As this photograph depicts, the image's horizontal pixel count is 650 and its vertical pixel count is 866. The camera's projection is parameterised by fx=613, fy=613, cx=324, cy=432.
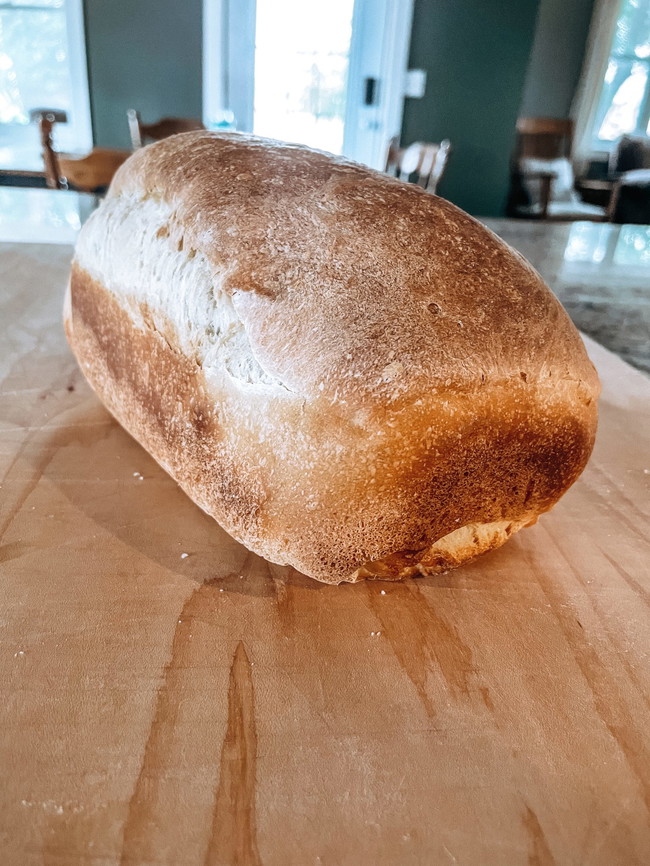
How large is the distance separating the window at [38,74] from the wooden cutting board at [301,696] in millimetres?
4082

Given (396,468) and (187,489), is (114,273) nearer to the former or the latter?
(187,489)

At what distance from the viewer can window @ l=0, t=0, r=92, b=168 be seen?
12.5 feet

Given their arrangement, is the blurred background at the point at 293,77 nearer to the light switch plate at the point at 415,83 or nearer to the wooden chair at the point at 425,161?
the light switch plate at the point at 415,83

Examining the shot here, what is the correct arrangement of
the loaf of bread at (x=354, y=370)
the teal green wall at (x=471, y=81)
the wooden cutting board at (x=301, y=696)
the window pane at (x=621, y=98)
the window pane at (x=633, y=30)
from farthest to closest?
the window pane at (x=621, y=98), the window pane at (x=633, y=30), the teal green wall at (x=471, y=81), the loaf of bread at (x=354, y=370), the wooden cutting board at (x=301, y=696)

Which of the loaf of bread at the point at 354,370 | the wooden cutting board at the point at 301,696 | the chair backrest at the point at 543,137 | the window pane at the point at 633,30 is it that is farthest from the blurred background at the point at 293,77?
the wooden cutting board at the point at 301,696

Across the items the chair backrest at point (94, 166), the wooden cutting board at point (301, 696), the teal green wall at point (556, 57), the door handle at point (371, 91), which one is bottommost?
the wooden cutting board at point (301, 696)

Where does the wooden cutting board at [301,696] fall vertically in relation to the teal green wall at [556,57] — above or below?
below

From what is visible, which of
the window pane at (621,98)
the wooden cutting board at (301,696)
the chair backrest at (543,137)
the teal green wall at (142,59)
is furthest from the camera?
the window pane at (621,98)

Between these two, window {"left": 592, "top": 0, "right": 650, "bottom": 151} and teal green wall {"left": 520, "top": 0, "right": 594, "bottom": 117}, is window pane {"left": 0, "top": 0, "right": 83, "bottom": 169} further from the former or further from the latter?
window {"left": 592, "top": 0, "right": 650, "bottom": 151}

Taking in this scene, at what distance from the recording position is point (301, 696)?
1.60ft

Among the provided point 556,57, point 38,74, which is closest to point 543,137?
point 556,57

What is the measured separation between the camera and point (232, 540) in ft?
2.15

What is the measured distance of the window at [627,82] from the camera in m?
5.37

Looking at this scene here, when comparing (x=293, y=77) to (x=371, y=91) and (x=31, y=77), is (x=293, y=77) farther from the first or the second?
(x=31, y=77)
